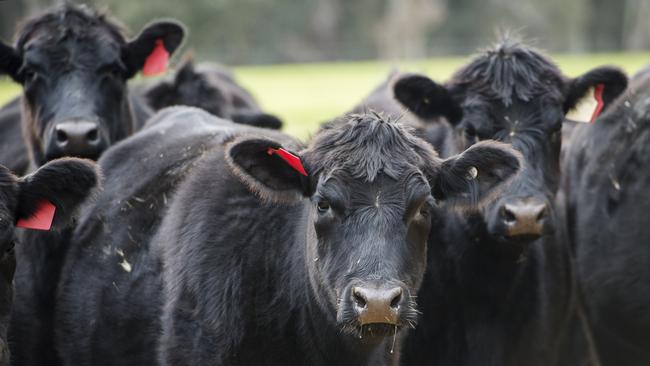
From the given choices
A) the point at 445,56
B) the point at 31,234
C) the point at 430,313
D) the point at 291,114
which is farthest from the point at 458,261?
the point at 445,56

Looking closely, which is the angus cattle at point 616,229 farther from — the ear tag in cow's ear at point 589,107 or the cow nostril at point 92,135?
the cow nostril at point 92,135

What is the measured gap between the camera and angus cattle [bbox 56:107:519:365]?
4395 millimetres

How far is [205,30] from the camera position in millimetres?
55281

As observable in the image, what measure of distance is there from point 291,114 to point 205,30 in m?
34.8

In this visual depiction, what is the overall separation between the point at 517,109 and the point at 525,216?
2.73 ft

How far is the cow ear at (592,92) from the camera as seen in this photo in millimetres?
6230

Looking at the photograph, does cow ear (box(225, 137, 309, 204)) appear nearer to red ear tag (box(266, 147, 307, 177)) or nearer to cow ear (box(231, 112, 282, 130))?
red ear tag (box(266, 147, 307, 177))

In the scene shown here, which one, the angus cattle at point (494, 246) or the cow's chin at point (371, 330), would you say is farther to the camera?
the angus cattle at point (494, 246)

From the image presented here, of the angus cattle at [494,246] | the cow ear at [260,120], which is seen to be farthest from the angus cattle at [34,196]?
the cow ear at [260,120]


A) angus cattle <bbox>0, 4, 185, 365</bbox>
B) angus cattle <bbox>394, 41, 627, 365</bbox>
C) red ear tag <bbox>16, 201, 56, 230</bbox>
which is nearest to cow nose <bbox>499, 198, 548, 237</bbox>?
angus cattle <bbox>394, 41, 627, 365</bbox>

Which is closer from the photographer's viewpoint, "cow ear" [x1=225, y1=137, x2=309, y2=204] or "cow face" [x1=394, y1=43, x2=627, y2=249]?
"cow ear" [x1=225, y1=137, x2=309, y2=204]

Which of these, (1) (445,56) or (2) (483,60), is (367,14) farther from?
(2) (483,60)

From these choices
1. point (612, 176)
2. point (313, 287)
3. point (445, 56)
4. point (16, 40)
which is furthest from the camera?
point (445, 56)

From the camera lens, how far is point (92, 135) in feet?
22.2
